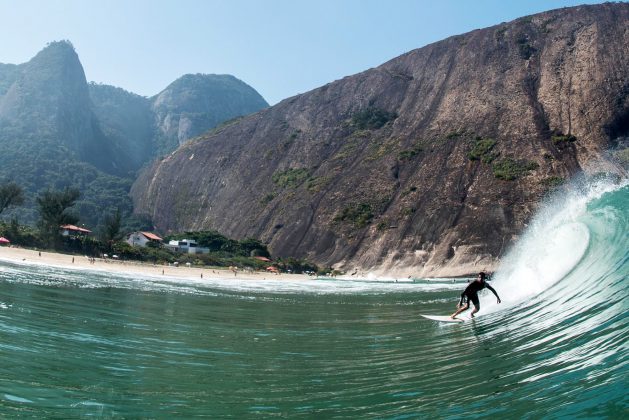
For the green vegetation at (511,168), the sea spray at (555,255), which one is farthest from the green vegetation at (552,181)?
the sea spray at (555,255)

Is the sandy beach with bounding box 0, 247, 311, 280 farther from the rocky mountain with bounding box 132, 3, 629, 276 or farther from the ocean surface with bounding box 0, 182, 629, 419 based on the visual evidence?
the ocean surface with bounding box 0, 182, 629, 419

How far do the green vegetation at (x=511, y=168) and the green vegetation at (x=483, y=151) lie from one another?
1.66 m

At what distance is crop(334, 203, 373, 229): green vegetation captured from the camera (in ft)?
266

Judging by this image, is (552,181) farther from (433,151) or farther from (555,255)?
(555,255)

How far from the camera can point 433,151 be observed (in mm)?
85312

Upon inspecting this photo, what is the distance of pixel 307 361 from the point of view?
930cm

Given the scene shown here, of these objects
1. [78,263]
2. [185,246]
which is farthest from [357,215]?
[78,263]

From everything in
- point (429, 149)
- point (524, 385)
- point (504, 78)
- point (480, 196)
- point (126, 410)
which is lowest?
point (126, 410)

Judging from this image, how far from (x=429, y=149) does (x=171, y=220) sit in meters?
63.8

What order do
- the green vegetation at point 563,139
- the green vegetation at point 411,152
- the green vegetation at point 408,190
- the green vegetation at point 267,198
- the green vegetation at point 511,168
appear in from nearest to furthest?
the green vegetation at point 511,168 < the green vegetation at point 563,139 < the green vegetation at point 408,190 < the green vegetation at point 411,152 < the green vegetation at point 267,198

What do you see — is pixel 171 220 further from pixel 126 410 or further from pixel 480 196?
pixel 126 410

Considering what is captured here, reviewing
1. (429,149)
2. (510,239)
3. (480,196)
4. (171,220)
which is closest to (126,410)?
(510,239)

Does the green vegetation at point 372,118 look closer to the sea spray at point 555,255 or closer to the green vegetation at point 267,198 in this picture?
the green vegetation at point 267,198

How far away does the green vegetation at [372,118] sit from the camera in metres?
104
